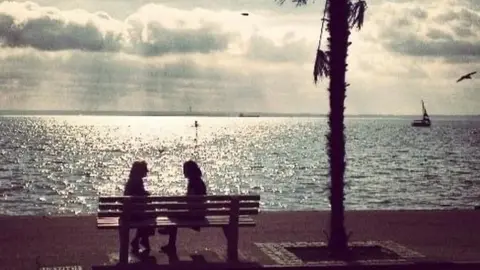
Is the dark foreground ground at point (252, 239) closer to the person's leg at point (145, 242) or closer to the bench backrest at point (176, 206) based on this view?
the person's leg at point (145, 242)

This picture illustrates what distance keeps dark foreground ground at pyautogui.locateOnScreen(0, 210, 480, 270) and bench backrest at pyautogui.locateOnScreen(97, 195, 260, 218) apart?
70 cm

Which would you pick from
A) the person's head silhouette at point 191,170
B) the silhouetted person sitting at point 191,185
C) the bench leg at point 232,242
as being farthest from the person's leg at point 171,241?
the bench leg at point 232,242

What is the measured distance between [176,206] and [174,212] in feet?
0.30

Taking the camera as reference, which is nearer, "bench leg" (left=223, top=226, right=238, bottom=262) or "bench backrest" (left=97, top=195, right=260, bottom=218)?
"bench backrest" (left=97, top=195, right=260, bottom=218)

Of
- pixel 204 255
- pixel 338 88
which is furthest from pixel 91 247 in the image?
pixel 338 88

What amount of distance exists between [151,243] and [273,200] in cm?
3829

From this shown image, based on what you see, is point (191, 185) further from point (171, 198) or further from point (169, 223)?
point (169, 223)

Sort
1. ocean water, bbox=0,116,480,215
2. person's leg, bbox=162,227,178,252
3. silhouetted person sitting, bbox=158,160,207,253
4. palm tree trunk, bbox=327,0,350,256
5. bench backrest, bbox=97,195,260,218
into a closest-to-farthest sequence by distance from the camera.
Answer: bench backrest, bbox=97,195,260,218
person's leg, bbox=162,227,178,252
silhouetted person sitting, bbox=158,160,207,253
palm tree trunk, bbox=327,0,350,256
ocean water, bbox=0,116,480,215

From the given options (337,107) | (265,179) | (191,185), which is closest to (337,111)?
(337,107)

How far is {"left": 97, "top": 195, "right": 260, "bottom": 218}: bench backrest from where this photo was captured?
1043 cm

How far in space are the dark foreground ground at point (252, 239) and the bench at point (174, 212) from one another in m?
0.50

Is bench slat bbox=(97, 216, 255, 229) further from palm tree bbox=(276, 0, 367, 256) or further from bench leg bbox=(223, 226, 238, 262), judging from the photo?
palm tree bbox=(276, 0, 367, 256)

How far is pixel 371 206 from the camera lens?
4475 centimetres

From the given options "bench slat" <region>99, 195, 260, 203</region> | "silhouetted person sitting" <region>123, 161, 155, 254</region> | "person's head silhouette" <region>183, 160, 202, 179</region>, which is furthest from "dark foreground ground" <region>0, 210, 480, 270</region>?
"person's head silhouette" <region>183, 160, 202, 179</region>
